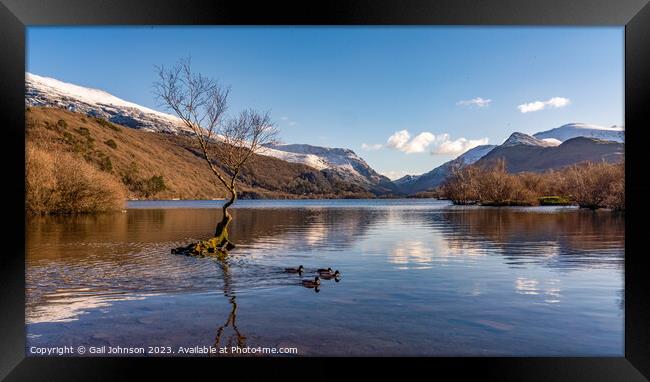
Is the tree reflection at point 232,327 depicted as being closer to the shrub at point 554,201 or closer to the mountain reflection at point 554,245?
the mountain reflection at point 554,245

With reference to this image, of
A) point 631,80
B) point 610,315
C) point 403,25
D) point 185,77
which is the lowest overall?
point 610,315

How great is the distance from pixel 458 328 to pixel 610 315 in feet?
15.8

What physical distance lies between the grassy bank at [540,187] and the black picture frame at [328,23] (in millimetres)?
74855

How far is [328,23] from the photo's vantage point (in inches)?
391

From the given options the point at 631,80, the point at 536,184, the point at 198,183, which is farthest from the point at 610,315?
the point at 198,183

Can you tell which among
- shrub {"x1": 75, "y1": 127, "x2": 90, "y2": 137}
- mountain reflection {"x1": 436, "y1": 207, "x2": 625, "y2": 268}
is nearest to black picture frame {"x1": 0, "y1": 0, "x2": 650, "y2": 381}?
mountain reflection {"x1": 436, "y1": 207, "x2": 625, "y2": 268}

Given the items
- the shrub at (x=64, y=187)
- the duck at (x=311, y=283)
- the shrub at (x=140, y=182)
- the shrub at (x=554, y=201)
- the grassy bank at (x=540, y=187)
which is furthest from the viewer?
the shrub at (x=140, y=182)

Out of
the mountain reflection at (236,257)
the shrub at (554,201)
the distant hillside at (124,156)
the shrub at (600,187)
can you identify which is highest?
the distant hillside at (124,156)

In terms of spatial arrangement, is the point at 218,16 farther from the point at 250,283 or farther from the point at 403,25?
the point at 250,283

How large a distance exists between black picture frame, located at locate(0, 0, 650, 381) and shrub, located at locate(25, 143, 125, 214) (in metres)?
53.4

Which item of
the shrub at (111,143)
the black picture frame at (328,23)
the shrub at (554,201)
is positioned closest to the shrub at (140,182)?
the shrub at (111,143)

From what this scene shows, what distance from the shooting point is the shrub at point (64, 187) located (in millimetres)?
57250

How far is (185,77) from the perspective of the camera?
2775 cm

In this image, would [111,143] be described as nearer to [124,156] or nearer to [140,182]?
[124,156]
